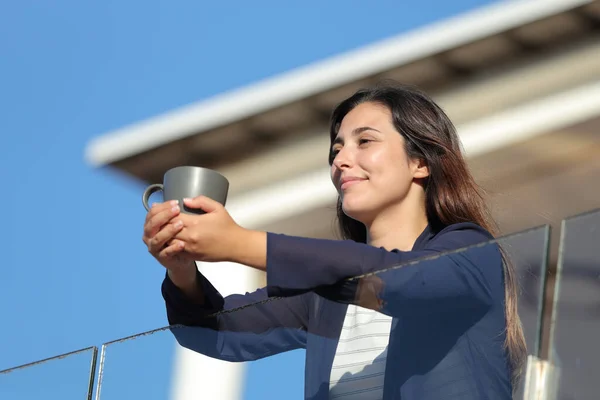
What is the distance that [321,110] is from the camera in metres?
5.96

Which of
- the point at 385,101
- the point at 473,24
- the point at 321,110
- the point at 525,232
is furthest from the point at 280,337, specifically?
the point at 321,110

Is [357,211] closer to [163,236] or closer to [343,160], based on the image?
[343,160]

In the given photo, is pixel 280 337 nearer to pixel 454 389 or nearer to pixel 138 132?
pixel 454 389

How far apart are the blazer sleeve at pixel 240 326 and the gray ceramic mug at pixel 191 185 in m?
0.19

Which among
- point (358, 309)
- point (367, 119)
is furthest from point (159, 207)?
point (367, 119)

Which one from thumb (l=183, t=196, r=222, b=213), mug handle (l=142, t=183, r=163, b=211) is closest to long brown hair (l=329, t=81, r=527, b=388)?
mug handle (l=142, t=183, r=163, b=211)

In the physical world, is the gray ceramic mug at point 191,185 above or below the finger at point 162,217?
above

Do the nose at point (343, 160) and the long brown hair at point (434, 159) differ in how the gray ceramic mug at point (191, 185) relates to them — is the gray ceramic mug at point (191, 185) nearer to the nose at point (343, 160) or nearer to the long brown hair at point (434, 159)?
the nose at point (343, 160)

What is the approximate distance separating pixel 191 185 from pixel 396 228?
535 millimetres

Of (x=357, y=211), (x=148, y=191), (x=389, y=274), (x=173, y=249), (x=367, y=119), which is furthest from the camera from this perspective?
(x=367, y=119)

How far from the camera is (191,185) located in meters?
2.30

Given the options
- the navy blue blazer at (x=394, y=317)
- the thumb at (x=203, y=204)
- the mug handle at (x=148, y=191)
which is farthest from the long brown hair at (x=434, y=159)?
the thumb at (x=203, y=204)

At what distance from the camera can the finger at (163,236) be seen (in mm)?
2201

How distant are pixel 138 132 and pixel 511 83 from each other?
185cm
